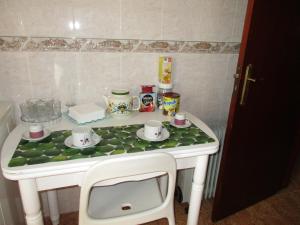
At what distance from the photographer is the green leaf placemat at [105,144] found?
0.83 m

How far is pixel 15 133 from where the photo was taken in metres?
1.00

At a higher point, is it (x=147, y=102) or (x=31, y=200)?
(x=147, y=102)

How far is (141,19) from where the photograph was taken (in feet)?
4.10

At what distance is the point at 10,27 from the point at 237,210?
1787mm

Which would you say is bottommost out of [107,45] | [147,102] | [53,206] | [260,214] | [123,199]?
[260,214]

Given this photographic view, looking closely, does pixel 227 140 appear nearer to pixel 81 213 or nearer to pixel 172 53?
pixel 172 53

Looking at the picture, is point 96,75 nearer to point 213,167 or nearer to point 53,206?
point 53,206

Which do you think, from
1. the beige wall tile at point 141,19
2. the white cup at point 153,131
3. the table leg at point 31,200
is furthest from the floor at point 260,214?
the beige wall tile at point 141,19

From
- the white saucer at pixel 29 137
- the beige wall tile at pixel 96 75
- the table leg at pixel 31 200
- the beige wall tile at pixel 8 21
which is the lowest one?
the table leg at pixel 31 200

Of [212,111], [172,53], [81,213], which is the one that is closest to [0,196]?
[81,213]

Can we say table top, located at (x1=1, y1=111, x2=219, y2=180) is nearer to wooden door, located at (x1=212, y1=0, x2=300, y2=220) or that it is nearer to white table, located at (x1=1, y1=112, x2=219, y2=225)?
white table, located at (x1=1, y1=112, x2=219, y2=225)

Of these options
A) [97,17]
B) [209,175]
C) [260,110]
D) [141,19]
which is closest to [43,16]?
[97,17]

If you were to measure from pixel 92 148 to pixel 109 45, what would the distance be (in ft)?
2.03

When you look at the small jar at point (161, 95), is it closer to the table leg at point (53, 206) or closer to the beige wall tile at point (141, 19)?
the beige wall tile at point (141, 19)
